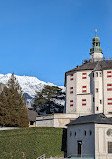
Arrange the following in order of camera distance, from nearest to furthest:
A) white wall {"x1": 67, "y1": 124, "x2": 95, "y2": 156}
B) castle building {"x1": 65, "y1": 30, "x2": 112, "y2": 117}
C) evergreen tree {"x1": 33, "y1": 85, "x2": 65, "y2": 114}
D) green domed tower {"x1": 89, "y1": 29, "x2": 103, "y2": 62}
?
1. white wall {"x1": 67, "y1": 124, "x2": 95, "y2": 156}
2. castle building {"x1": 65, "y1": 30, "x2": 112, "y2": 117}
3. green domed tower {"x1": 89, "y1": 29, "x2": 103, "y2": 62}
4. evergreen tree {"x1": 33, "y1": 85, "x2": 65, "y2": 114}

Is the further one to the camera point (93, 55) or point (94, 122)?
point (93, 55)

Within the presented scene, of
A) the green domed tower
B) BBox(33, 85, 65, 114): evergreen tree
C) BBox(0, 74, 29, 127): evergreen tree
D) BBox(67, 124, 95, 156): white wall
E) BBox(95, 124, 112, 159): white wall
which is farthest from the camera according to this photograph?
BBox(33, 85, 65, 114): evergreen tree

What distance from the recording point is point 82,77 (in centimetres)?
6681

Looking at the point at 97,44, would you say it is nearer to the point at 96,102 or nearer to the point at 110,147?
the point at 96,102

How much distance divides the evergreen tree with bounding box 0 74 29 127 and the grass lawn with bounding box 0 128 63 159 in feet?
14.3

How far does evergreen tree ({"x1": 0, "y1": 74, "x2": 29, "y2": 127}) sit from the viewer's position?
5386 centimetres

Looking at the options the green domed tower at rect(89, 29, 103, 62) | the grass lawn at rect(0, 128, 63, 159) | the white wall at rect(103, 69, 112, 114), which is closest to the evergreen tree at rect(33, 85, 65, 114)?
the green domed tower at rect(89, 29, 103, 62)

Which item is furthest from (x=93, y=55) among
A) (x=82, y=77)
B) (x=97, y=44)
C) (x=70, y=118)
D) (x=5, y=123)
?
(x=5, y=123)

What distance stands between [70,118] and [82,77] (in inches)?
482

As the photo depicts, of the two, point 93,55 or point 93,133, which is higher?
point 93,55

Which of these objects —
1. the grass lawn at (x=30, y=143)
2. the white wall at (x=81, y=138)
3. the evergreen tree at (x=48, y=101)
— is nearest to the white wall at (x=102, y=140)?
the white wall at (x=81, y=138)

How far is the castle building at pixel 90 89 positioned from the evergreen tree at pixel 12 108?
497 inches

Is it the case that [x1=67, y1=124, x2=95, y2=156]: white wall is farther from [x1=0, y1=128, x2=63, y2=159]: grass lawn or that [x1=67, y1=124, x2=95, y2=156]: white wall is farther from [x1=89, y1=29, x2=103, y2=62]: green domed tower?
[x1=89, y1=29, x2=103, y2=62]: green domed tower

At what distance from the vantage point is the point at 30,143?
47406 mm
